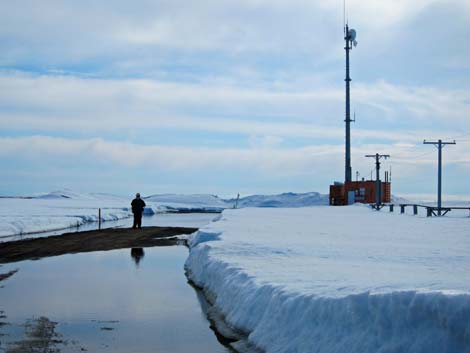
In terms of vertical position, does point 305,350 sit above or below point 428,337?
below

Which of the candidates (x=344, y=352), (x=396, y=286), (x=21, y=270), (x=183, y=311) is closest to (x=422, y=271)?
(x=396, y=286)

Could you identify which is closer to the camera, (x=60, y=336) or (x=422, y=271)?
(x=60, y=336)

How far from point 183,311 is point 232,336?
1.99 meters

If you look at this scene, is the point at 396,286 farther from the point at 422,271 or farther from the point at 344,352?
the point at 422,271

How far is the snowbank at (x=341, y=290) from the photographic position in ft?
18.2

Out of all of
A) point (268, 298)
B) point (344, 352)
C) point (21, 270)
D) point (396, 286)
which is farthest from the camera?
point (21, 270)

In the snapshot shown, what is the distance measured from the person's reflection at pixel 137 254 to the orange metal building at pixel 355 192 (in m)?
35.9

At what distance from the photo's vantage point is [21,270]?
1527 centimetres

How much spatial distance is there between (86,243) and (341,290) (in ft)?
54.0

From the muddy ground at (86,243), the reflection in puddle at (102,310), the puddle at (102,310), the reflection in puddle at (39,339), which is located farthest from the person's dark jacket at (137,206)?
the reflection in puddle at (39,339)

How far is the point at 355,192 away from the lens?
5488cm

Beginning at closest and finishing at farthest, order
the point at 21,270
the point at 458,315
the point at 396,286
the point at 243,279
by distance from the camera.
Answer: the point at 458,315 < the point at 396,286 < the point at 243,279 < the point at 21,270

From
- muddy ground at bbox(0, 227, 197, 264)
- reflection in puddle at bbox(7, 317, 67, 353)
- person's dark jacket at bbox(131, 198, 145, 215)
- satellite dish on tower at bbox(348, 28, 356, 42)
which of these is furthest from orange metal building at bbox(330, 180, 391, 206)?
reflection in puddle at bbox(7, 317, 67, 353)

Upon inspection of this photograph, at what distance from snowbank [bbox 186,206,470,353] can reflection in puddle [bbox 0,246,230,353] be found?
2.19 ft
